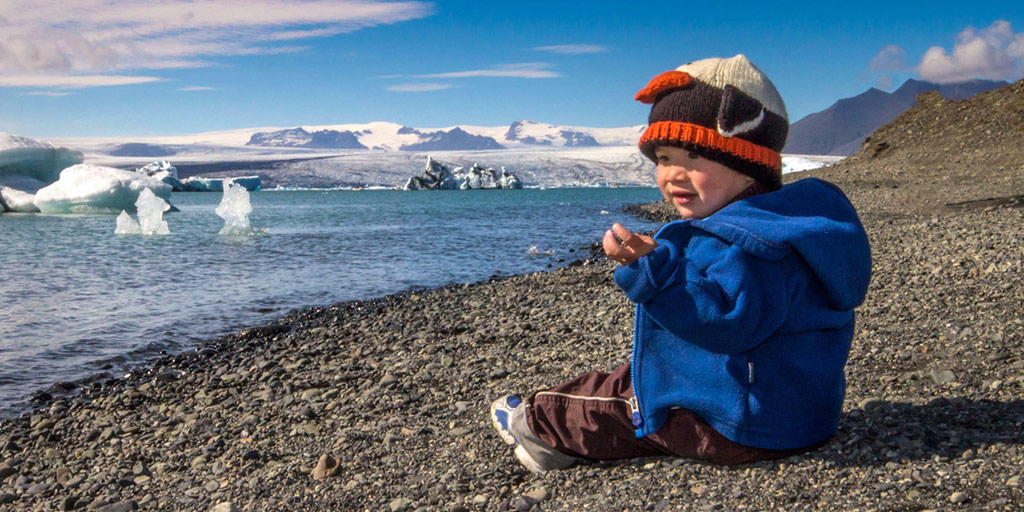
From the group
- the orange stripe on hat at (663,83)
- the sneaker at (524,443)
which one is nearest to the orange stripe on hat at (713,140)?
the orange stripe on hat at (663,83)

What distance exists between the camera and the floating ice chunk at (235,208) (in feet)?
73.5

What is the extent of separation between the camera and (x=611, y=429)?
8.59 feet

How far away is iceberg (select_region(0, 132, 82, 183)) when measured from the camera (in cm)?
3416

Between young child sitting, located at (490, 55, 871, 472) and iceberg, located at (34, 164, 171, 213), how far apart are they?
33.6m

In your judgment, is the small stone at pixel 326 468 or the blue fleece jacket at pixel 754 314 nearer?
the blue fleece jacket at pixel 754 314

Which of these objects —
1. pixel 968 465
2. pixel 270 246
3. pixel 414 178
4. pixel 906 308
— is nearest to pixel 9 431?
pixel 968 465

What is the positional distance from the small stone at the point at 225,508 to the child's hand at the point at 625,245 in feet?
7.07

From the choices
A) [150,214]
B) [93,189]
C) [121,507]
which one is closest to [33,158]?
[93,189]

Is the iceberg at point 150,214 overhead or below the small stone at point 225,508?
below

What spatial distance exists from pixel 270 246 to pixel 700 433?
18357 millimetres

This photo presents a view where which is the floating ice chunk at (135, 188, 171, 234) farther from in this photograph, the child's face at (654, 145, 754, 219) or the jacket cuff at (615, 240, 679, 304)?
the jacket cuff at (615, 240, 679, 304)

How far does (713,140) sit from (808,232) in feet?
1.25

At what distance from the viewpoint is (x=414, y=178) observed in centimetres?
8006

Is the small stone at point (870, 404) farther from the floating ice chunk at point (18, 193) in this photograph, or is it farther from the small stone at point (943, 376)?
the floating ice chunk at point (18, 193)
